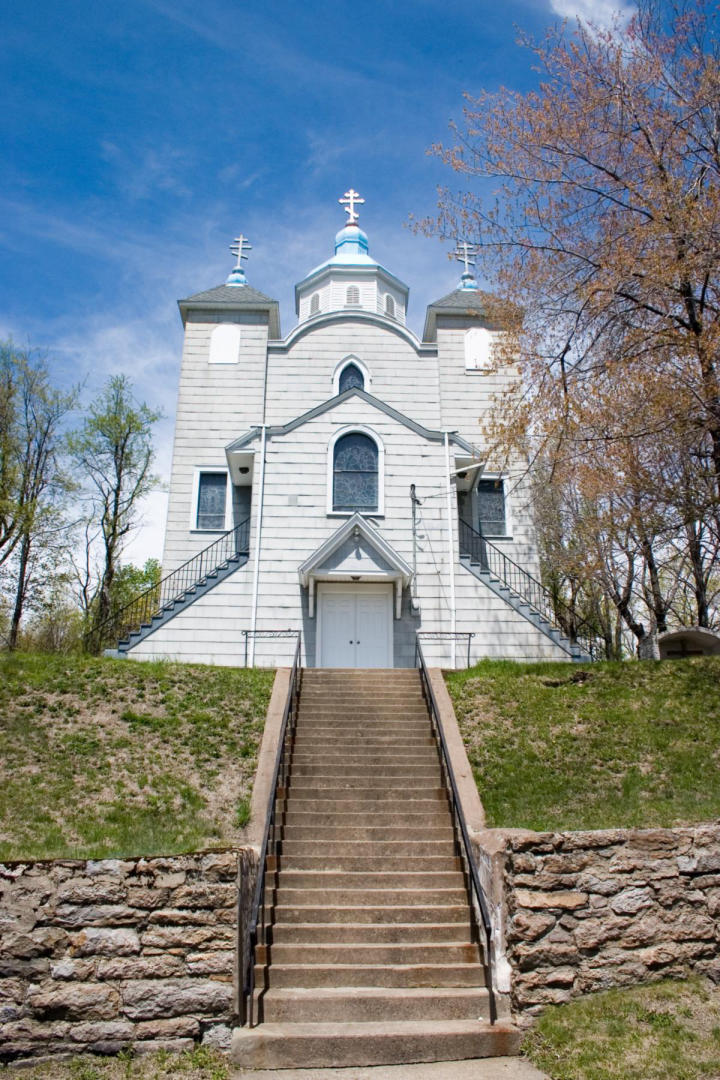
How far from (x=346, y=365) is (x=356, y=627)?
7660mm

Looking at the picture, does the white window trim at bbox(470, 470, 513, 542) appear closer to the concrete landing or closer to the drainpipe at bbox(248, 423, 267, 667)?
the drainpipe at bbox(248, 423, 267, 667)

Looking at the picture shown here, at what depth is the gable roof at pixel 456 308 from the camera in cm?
2161

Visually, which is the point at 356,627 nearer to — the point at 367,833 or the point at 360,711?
the point at 360,711

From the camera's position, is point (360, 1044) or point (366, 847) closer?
point (360, 1044)

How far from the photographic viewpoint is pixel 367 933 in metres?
7.65

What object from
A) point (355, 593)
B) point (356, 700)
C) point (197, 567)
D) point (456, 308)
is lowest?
point (356, 700)

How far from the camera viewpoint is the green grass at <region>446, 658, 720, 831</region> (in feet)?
32.6

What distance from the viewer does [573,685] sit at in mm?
13891

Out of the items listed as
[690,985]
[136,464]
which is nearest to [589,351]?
[690,985]

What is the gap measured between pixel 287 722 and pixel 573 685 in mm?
5143

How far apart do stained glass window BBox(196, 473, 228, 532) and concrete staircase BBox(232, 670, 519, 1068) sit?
857cm

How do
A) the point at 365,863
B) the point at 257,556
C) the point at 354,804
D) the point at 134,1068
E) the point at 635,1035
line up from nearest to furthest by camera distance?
the point at 134,1068
the point at 635,1035
the point at 365,863
the point at 354,804
the point at 257,556

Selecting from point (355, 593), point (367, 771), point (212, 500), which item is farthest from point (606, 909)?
point (212, 500)

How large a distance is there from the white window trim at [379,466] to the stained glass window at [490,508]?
3.26 metres
